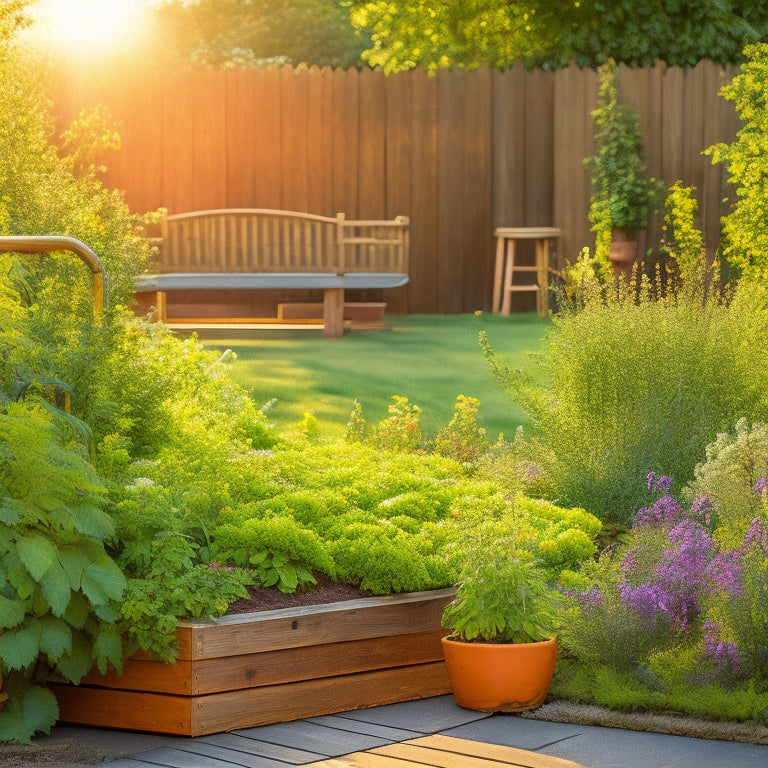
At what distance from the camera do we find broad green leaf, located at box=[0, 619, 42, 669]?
349 cm

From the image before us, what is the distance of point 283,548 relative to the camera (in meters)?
4.08

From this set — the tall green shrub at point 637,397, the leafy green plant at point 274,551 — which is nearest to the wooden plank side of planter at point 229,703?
the leafy green plant at point 274,551

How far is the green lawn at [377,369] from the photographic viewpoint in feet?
25.1

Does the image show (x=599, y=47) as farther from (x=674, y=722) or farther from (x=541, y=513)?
(x=674, y=722)

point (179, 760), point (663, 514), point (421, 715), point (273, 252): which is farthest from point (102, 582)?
point (273, 252)

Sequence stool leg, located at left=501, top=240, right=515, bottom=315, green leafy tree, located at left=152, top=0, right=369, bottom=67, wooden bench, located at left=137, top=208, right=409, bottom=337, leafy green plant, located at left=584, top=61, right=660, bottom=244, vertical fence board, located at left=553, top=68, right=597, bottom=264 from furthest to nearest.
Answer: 1. green leafy tree, located at left=152, top=0, right=369, bottom=67
2. vertical fence board, located at left=553, top=68, right=597, bottom=264
3. stool leg, located at left=501, top=240, right=515, bottom=315
4. leafy green plant, located at left=584, top=61, right=660, bottom=244
5. wooden bench, located at left=137, top=208, right=409, bottom=337

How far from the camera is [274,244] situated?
11.0 metres

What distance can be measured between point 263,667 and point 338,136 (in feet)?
28.5

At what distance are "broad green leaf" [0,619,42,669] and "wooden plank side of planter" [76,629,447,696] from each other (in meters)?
0.32

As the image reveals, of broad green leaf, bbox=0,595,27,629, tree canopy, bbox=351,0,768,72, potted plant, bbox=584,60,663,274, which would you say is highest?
tree canopy, bbox=351,0,768,72

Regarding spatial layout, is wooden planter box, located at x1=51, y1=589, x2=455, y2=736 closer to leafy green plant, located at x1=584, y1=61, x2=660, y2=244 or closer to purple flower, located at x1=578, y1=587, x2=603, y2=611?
purple flower, located at x1=578, y1=587, x2=603, y2=611

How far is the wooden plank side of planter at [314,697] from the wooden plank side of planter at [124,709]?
0.16 feet

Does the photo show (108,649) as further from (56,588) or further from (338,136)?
(338,136)

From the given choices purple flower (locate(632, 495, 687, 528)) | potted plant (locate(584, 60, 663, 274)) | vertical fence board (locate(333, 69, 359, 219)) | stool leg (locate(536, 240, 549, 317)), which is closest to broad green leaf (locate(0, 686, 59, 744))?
purple flower (locate(632, 495, 687, 528))
